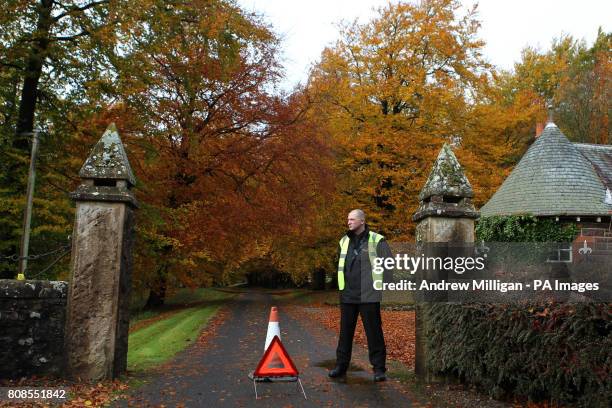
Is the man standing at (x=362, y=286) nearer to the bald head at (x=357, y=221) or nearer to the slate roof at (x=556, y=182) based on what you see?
the bald head at (x=357, y=221)

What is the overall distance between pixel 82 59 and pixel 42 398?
870cm

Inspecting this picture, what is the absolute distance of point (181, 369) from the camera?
24.1ft

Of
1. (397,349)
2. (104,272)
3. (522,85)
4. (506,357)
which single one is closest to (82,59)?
(104,272)

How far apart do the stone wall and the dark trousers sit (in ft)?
11.7

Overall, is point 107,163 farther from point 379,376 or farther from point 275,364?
point 379,376

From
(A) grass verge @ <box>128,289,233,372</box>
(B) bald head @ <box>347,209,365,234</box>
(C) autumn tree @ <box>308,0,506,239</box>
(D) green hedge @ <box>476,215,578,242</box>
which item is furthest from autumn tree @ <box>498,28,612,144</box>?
(B) bald head @ <box>347,209,365,234</box>

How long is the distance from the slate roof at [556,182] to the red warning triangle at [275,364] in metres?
14.2

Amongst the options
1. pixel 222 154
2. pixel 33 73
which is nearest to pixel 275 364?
pixel 33 73

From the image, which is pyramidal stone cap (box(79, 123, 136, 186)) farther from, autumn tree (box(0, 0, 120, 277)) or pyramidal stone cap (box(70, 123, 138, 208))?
autumn tree (box(0, 0, 120, 277))

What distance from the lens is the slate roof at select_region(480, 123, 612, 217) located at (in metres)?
17.3

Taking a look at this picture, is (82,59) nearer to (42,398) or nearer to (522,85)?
(42,398)

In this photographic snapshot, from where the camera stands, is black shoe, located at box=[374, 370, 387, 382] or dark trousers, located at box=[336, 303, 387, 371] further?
black shoe, located at box=[374, 370, 387, 382]

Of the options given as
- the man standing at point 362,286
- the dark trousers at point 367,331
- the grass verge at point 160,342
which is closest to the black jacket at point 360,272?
the man standing at point 362,286

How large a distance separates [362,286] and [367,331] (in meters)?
0.57
